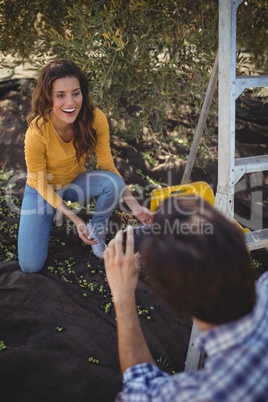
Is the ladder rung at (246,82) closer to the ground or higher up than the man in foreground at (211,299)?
higher up

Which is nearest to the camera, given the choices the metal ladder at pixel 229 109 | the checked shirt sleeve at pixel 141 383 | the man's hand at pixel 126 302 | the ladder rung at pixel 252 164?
Result: the checked shirt sleeve at pixel 141 383

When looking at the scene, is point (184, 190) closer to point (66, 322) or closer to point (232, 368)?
point (66, 322)

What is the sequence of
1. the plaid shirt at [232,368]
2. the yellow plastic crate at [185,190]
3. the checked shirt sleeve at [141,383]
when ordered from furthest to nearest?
the yellow plastic crate at [185,190], the checked shirt sleeve at [141,383], the plaid shirt at [232,368]

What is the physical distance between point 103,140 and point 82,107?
363mm

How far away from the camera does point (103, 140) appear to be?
3131mm

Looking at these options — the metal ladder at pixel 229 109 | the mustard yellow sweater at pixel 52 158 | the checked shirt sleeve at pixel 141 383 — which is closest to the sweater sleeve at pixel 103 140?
the mustard yellow sweater at pixel 52 158

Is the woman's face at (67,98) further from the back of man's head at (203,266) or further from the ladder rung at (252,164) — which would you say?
the back of man's head at (203,266)

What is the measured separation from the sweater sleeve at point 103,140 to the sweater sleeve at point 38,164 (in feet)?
1.61

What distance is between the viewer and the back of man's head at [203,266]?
930mm

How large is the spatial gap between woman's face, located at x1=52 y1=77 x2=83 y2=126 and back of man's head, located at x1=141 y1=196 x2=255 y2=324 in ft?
6.31

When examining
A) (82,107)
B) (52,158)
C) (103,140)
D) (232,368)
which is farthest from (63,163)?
(232,368)

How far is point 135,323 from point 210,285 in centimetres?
47

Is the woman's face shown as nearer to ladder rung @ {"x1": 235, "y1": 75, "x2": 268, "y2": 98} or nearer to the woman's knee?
the woman's knee

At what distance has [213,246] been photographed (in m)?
0.95
